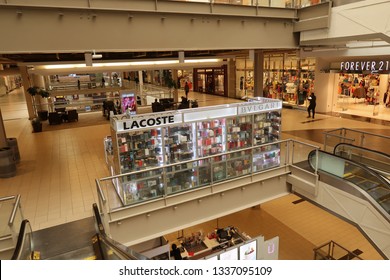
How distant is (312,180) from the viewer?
770 centimetres

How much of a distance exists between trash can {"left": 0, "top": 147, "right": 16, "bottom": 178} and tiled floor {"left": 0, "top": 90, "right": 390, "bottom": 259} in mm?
170

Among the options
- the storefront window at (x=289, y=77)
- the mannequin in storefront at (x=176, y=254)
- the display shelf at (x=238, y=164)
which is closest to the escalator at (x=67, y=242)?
the mannequin in storefront at (x=176, y=254)

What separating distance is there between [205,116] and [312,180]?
327 centimetres

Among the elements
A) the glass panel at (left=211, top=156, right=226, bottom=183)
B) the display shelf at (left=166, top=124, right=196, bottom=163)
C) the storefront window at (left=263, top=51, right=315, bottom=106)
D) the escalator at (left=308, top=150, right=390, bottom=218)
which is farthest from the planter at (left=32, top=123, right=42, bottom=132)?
the storefront window at (left=263, top=51, right=315, bottom=106)

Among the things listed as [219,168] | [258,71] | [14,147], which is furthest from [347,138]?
[14,147]

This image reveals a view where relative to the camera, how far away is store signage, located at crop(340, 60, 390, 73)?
11786mm

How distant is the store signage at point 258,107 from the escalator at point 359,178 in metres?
1.92

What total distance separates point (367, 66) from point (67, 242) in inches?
508

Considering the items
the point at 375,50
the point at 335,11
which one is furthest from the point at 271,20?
the point at 375,50

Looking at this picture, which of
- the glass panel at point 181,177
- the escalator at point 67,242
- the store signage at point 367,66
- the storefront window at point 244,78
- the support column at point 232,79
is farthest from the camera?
the support column at point 232,79

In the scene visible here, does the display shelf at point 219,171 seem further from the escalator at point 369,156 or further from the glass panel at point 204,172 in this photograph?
the escalator at point 369,156

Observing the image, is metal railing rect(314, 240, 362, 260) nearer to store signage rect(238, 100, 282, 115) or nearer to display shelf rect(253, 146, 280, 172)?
display shelf rect(253, 146, 280, 172)

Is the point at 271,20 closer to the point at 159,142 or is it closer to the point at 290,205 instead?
the point at 159,142

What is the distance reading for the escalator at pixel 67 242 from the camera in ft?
15.2
